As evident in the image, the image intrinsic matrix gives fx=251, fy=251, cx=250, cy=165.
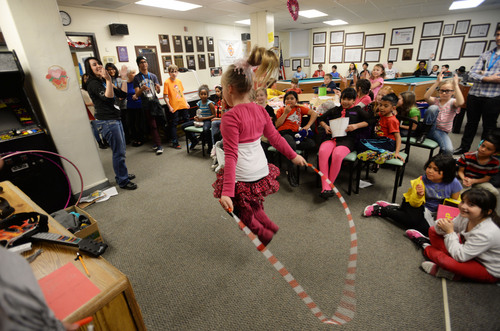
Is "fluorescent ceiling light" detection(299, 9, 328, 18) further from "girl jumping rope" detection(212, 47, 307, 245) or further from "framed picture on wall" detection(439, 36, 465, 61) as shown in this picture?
"girl jumping rope" detection(212, 47, 307, 245)

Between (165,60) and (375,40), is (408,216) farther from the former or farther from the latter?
(375,40)

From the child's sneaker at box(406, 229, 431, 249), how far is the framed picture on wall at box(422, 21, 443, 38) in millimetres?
10994

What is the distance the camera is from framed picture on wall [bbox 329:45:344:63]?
1227cm

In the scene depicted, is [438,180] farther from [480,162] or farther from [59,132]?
[59,132]

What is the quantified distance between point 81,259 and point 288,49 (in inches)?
566

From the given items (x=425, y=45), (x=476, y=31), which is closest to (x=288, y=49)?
(x=425, y=45)

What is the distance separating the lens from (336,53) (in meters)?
12.4

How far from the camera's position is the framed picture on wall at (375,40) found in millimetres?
11102

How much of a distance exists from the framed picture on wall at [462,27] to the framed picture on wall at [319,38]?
206 inches

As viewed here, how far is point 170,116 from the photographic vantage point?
542 cm

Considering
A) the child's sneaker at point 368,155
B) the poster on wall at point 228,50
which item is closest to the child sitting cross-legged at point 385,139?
the child's sneaker at point 368,155

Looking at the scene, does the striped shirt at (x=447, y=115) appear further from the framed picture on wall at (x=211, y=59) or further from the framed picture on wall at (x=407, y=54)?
the framed picture on wall at (x=407, y=54)

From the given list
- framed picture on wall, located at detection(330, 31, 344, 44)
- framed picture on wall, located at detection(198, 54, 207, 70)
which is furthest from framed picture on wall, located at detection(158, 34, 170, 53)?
framed picture on wall, located at detection(330, 31, 344, 44)

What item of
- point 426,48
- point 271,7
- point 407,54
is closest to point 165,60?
point 271,7
